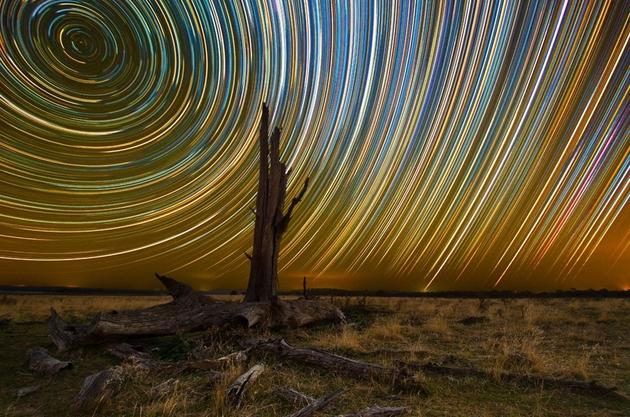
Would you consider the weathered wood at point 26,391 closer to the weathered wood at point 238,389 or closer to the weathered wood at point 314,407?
the weathered wood at point 238,389

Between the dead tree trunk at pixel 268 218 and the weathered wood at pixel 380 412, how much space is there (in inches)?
371

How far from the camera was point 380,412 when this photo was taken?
493 centimetres

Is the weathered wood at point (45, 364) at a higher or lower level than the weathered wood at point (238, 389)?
lower

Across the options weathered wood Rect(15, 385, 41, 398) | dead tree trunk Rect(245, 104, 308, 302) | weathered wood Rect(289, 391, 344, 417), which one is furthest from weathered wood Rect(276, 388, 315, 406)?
dead tree trunk Rect(245, 104, 308, 302)

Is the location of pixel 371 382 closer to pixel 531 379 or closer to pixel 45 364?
pixel 531 379

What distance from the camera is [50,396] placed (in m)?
6.53

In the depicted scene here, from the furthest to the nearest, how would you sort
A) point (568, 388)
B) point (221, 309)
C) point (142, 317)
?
point (221, 309)
point (142, 317)
point (568, 388)

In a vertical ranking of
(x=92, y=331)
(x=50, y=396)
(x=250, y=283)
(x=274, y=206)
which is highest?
(x=274, y=206)

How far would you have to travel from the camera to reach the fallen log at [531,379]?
624 centimetres

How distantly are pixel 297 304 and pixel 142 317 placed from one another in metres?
5.49

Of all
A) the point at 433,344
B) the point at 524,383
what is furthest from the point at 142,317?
the point at 524,383

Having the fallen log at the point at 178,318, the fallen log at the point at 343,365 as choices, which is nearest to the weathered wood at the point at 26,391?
the fallen log at the point at 178,318

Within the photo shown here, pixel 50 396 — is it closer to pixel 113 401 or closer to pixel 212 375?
pixel 113 401

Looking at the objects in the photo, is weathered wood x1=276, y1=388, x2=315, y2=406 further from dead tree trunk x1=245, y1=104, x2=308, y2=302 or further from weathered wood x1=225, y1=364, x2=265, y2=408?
dead tree trunk x1=245, y1=104, x2=308, y2=302
